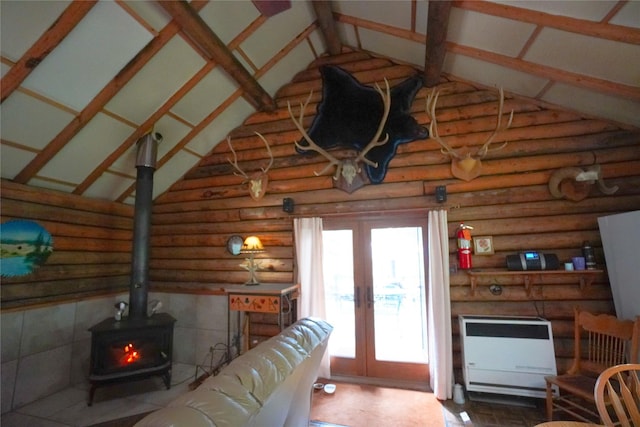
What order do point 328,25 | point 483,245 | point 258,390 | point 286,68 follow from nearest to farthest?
point 258,390
point 483,245
point 328,25
point 286,68

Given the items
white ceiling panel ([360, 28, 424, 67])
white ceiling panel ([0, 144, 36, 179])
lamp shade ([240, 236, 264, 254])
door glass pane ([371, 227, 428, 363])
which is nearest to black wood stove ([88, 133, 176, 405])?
white ceiling panel ([0, 144, 36, 179])

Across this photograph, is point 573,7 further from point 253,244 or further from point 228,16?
point 253,244

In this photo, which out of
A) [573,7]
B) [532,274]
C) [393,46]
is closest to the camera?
[573,7]

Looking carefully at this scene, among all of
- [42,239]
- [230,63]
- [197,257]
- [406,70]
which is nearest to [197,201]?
[197,257]

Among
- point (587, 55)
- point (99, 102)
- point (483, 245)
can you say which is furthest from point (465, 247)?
point (99, 102)

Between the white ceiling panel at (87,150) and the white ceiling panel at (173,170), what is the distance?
2.70 ft

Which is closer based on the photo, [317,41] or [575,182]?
[575,182]

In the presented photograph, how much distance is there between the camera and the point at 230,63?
11.3ft

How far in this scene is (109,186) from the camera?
4.19 m

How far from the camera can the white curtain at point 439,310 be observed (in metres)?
3.30

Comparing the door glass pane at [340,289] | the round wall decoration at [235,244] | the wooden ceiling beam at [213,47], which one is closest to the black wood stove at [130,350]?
the round wall decoration at [235,244]

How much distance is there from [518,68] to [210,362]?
17.7ft

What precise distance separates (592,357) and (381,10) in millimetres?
4259

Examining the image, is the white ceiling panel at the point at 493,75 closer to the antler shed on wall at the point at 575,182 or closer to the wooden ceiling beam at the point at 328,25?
the antler shed on wall at the point at 575,182
